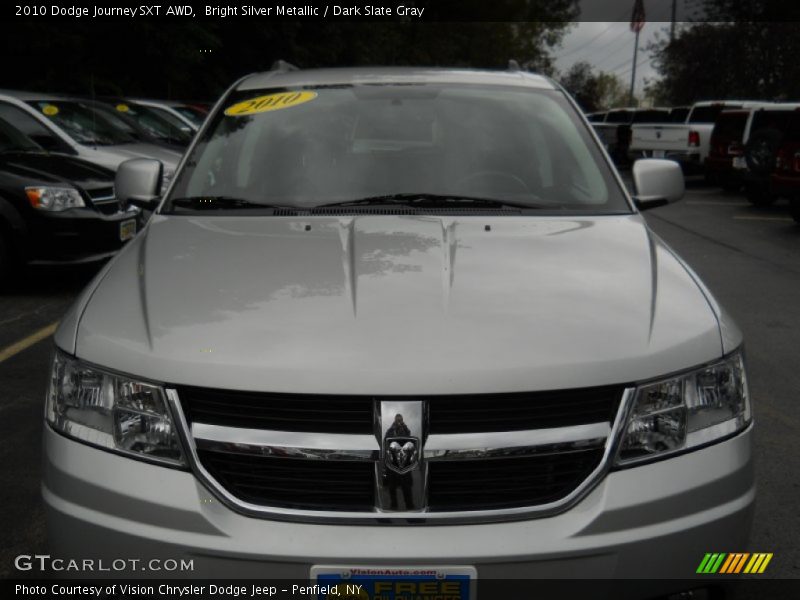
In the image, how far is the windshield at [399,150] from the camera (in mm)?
3791

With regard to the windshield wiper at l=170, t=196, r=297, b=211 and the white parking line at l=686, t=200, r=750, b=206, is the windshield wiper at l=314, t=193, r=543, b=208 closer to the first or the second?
the windshield wiper at l=170, t=196, r=297, b=211

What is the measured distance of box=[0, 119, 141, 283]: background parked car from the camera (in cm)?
838

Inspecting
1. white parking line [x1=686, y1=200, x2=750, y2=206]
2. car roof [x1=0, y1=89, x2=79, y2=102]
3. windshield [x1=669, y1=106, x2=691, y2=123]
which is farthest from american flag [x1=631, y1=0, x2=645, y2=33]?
car roof [x1=0, y1=89, x2=79, y2=102]

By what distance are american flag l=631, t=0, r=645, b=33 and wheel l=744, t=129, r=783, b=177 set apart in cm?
4612

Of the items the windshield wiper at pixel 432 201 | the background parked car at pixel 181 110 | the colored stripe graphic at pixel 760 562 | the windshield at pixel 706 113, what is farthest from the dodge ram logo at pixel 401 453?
the windshield at pixel 706 113

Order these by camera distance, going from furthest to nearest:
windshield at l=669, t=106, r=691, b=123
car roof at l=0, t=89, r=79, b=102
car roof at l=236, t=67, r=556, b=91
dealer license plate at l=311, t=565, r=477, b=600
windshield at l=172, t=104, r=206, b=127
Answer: windshield at l=669, t=106, r=691, b=123
windshield at l=172, t=104, r=206, b=127
car roof at l=0, t=89, r=79, b=102
car roof at l=236, t=67, r=556, b=91
dealer license plate at l=311, t=565, r=477, b=600

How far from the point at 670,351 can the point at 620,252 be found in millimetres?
697

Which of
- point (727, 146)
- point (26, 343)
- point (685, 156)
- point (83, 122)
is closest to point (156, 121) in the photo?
point (83, 122)

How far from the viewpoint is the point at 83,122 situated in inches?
449

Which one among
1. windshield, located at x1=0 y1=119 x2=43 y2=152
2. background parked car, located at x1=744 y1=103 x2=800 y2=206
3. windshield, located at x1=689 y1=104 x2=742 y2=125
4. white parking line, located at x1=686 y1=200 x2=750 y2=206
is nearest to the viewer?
windshield, located at x1=0 y1=119 x2=43 y2=152

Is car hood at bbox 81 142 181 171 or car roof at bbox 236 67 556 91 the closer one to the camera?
car roof at bbox 236 67 556 91

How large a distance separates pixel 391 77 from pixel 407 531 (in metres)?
2.50

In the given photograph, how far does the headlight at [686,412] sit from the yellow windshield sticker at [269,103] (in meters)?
2.20

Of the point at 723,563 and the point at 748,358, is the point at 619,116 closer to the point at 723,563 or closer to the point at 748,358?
the point at 748,358
